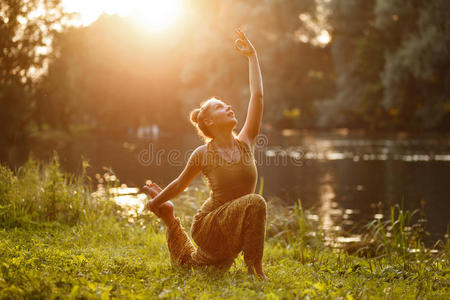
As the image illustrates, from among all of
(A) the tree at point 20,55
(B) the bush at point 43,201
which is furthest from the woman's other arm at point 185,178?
(A) the tree at point 20,55

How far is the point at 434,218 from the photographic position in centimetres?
1078

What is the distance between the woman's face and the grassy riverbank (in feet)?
4.67

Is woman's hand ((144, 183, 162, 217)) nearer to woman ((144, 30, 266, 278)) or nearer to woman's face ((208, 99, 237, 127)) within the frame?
woman ((144, 30, 266, 278))

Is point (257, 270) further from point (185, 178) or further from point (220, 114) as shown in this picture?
point (220, 114)

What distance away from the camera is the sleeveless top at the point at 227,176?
4934 millimetres

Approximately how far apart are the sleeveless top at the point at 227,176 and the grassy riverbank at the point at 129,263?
0.73m

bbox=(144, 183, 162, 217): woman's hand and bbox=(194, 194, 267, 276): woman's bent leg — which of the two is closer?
bbox=(194, 194, 267, 276): woman's bent leg

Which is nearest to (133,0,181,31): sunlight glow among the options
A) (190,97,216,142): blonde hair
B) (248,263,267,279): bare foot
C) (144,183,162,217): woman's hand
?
(190,97,216,142): blonde hair

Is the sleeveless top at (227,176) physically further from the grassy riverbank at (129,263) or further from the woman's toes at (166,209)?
the grassy riverbank at (129,263)

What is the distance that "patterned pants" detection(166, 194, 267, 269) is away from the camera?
15.4ft

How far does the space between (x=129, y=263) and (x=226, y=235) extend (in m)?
1.03

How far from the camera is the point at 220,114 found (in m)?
4.97

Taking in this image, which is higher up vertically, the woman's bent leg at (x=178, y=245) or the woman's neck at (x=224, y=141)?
the woman's neck at (x=224, y=141)

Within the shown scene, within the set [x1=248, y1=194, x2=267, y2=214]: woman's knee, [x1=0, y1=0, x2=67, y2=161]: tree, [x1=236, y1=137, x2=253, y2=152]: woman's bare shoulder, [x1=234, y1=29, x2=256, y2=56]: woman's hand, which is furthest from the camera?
[x1=0, y1=0, x2=67, y2=161]: tree
